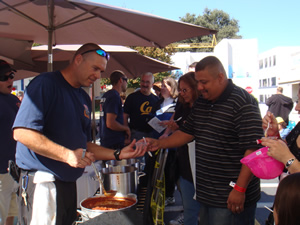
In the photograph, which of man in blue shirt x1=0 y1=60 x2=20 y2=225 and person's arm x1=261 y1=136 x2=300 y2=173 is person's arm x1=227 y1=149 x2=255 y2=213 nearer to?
person's arm x1=261 y1=136 x2=300 y2=173

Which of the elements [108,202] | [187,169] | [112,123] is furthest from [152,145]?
[112,123]

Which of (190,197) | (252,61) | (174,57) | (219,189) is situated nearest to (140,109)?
(190,197)

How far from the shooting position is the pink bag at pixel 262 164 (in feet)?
6.85

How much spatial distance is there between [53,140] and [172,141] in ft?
4.13

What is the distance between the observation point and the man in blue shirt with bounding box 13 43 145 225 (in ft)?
6.69

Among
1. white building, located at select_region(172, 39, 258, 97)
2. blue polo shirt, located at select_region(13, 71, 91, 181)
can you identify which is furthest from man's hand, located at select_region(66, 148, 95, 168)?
white building, located at select_region(172, 39, 258, 97)

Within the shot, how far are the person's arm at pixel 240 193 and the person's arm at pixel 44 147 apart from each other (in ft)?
4.05

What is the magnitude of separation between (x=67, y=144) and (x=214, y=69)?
1.39 metres

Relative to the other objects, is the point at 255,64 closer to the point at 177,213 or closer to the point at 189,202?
the point at 177,213

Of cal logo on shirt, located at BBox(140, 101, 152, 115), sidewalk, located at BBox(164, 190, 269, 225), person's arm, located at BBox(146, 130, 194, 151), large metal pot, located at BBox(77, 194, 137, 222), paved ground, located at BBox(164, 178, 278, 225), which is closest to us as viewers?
large metal pot, located at BBox(77, 194, 137, 222)

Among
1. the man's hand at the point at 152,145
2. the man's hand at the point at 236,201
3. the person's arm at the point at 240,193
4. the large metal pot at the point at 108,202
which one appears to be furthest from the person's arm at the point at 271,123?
the large metal pot at the point at 108,202

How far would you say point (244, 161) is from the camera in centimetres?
209

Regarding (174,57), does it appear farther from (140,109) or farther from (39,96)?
(39,96)

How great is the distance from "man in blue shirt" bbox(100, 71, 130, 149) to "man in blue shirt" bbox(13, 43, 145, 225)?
2478 mm
